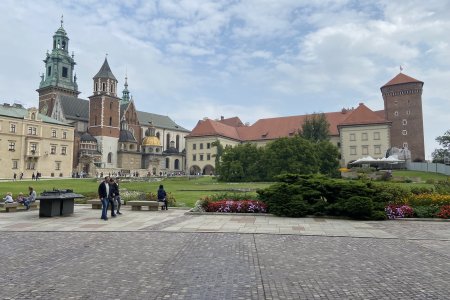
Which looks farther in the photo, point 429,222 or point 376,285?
point 429,222

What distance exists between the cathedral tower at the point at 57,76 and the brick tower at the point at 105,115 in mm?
12198

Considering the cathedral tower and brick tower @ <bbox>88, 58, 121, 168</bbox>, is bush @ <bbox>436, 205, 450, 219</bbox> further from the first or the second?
the cathedral tower

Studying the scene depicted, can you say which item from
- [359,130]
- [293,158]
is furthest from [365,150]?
[293,158]

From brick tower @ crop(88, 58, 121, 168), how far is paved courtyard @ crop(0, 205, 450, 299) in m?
76.5

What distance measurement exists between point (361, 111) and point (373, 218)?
6475 centimetres

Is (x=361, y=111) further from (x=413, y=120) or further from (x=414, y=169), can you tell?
(x=414, y=169)

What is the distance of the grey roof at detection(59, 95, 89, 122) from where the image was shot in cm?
9050

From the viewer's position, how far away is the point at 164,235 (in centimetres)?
Result: 1195

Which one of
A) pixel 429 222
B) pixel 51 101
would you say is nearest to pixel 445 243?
pixel 429 222

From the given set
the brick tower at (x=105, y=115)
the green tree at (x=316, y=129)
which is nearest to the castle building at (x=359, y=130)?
the green tree at (x=316, y=129)

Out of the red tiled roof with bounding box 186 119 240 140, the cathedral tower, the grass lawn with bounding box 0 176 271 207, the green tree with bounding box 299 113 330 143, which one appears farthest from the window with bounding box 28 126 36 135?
the green tree with bounding box 299 113 330 143

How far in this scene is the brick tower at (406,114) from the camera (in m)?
77.4

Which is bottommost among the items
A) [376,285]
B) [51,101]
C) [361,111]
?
[376,285]

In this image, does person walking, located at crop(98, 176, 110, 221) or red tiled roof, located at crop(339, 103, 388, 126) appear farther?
red tiled roof, located at crop(339, 103, 388, 126)
